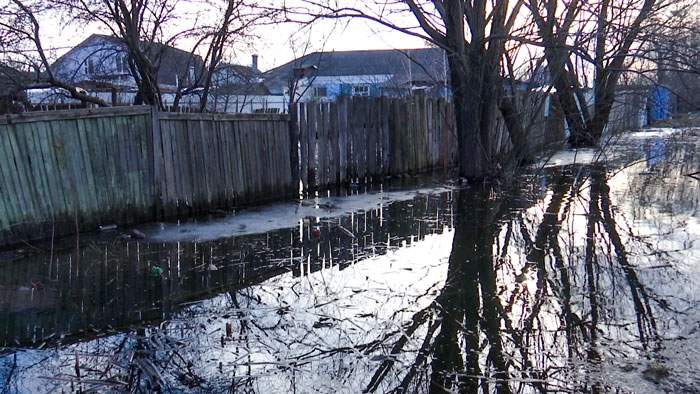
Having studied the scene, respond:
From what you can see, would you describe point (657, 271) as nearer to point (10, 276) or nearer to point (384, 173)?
point (10, 276)

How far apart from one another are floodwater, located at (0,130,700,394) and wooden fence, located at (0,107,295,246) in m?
0.41

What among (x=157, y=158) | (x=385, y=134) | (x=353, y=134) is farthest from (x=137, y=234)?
(x=385, y=134)

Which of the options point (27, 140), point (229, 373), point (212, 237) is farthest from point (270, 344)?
point (27, 140)

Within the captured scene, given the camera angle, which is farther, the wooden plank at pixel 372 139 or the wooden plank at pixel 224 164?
the wooden plank at pixel 372 139

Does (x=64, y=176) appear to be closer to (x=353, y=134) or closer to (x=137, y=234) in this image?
(x=137, y=234)

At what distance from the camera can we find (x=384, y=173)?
1196 centimetres

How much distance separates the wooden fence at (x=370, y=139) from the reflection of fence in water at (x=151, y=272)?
2.59m

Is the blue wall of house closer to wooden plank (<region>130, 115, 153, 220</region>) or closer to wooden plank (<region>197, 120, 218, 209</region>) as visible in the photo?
wooden plank (<region>197, 120, 218, 209</region>)

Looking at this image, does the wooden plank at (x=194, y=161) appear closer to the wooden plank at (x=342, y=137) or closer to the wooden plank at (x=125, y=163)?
the wooden plank at (x=125, y=163)

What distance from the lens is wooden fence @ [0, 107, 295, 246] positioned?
20.7ft

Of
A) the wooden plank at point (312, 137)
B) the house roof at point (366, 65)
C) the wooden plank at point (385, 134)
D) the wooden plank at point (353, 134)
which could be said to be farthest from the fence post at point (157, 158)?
the house roof at point (366, 65)

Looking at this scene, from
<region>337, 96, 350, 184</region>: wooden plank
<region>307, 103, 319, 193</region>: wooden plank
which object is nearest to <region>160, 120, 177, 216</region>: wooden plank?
<region>307, 103, 319, 193</region>: wooden plank

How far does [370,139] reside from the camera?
11.4 meters

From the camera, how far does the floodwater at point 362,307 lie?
132 inches
